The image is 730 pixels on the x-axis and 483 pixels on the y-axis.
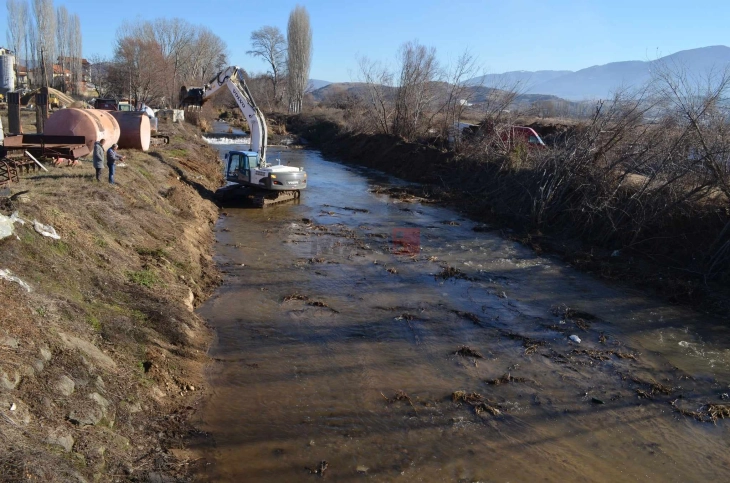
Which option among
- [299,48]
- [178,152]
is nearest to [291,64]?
[299,48]

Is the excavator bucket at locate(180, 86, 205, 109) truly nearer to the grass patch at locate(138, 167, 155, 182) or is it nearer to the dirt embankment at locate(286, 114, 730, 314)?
the grass patch at locate(138, 167, 155, 182)

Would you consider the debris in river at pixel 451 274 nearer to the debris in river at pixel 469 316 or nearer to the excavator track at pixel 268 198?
the debris in river at pixel 469 316

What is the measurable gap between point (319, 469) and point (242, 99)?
17.6 metres

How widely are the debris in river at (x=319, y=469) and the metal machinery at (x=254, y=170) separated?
1461 centimetres

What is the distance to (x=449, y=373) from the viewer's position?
8.95 metres

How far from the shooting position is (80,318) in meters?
7.35

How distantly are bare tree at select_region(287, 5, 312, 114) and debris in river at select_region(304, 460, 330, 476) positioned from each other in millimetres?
68315

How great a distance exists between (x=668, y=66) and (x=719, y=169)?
10.1 feet

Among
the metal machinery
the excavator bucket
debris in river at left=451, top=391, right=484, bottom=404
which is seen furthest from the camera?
the excavator bucket

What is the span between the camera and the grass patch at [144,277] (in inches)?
381

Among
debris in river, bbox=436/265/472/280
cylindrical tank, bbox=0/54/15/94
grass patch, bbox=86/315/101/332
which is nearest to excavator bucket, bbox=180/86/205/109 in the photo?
debris in river, bbox=436/265/472/280

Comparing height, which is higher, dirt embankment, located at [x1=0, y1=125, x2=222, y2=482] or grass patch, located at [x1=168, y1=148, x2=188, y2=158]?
grass patch, located at [x1=168, y1=148, x2=188, y2=158]

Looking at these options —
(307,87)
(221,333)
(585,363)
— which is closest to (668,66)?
(585,363)

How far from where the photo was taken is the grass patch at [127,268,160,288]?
31.7 ft
